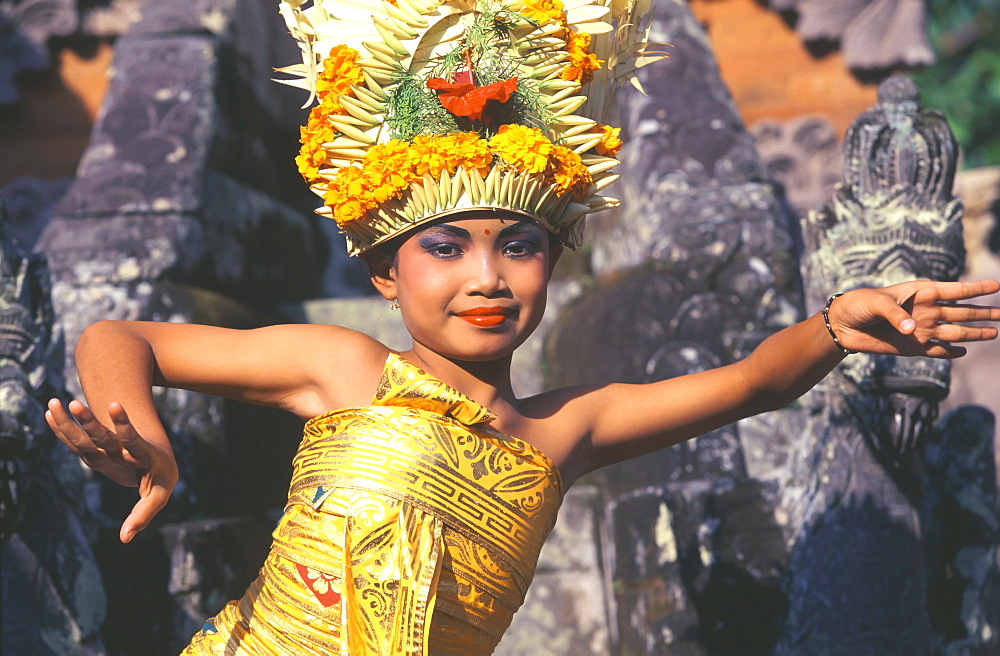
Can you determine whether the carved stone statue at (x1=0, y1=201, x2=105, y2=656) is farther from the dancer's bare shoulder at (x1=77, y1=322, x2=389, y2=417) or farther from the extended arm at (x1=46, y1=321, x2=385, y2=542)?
the dancer's bare shoulder at (x1=77, y1=322, x2=389, y2=417)

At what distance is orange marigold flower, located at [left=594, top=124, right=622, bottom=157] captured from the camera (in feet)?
8.63

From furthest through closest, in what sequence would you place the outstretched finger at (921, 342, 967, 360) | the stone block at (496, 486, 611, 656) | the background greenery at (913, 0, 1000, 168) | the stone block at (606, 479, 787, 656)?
the background greenery at (913, 0, 1000, 168)
the stone block at (496, 486, 611, 656)
the stone block at (606, 479, 787, 656)
the outstretched finger at (921, 342, 967, 360)

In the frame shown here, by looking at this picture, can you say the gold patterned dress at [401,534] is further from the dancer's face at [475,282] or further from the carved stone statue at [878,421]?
the carved stone statue at [878,421]

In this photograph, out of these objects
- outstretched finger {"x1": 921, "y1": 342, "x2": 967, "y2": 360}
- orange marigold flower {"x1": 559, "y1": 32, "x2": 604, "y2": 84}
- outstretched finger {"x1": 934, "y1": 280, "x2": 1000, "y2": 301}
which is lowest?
outstretched finger {"x1": 921, "y1": 342, "x2": 967, "y2": 360}

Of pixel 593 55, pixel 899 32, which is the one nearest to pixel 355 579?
pixel 593 55

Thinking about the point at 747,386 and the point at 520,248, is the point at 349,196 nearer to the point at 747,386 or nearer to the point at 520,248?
the point at 520,248

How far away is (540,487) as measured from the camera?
2.51 m

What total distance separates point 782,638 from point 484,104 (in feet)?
5.90

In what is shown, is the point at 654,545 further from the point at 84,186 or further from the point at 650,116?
the point at 84,186

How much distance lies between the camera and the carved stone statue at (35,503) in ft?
9.92

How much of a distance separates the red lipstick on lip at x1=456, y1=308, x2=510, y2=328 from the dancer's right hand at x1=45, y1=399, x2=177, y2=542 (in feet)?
2.16

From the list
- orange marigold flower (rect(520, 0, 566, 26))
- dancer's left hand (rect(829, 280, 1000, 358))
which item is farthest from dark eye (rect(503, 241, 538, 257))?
dancer's left hand (rect(829, 280, 1000, 358))

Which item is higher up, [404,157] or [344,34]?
[344,34]

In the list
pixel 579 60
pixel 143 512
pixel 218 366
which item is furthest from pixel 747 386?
pixel 143 512
